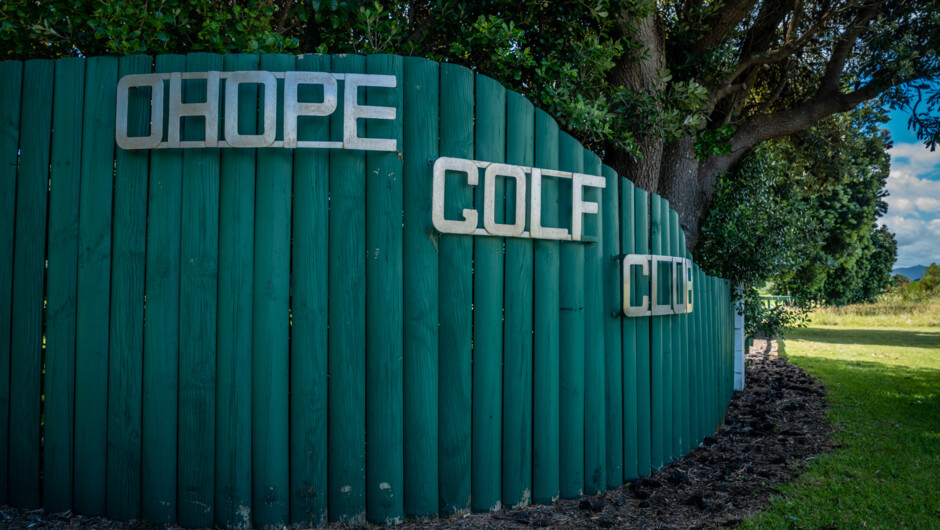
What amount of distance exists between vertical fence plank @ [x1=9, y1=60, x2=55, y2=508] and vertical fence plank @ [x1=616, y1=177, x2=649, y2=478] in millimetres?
3189

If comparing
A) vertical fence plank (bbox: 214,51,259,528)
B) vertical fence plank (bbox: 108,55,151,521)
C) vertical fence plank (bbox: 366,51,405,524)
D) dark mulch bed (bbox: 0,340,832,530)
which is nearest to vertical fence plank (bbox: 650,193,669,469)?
dark mulch bed (bbox: 0,340,832,530)

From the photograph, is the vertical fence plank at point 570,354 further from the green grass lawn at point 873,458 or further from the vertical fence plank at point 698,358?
the vertical fence plank at point 698,358

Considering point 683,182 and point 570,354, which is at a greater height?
point 683,182

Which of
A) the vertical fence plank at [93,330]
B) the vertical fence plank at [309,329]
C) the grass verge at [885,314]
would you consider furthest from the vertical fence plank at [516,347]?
the grass verge at [885,314]

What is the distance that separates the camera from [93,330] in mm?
2969

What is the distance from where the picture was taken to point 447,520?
3.03 metres

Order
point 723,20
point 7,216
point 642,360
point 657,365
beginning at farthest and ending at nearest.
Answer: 1. point 723,20
2. point 657,365
3. point 642,360
4. point 7,216

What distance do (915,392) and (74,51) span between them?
31.9 ft

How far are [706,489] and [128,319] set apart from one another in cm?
354

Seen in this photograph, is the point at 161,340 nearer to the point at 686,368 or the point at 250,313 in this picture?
the point at 250,313

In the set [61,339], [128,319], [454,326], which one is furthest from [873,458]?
[61,339]

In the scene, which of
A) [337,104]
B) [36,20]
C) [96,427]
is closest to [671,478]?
[337,104]

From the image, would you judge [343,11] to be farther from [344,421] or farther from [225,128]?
[344,421]

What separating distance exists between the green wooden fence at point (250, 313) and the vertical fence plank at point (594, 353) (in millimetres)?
567
